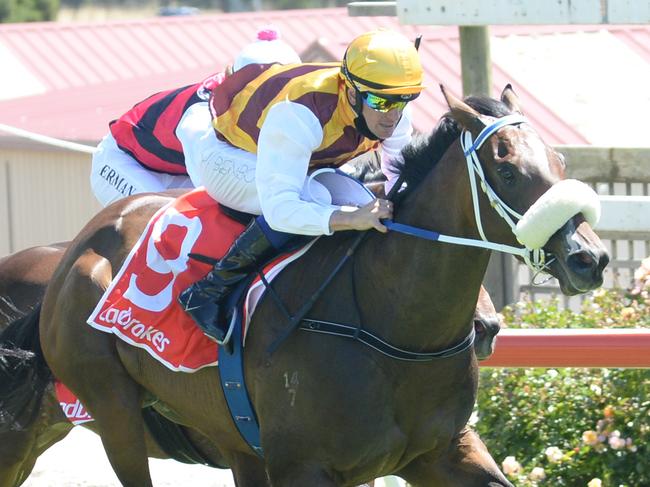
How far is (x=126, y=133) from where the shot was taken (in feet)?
20.3

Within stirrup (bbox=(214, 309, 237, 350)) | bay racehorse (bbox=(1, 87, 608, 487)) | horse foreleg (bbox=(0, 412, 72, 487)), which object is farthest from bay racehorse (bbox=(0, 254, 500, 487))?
stirrup (bbox=(214, 309, 237, 350))

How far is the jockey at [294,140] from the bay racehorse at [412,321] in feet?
0.48

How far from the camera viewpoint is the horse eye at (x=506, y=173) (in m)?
3.91

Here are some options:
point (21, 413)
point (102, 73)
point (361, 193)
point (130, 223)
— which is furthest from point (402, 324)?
point (102, 73)

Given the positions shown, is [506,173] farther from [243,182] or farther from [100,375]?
[100,375]

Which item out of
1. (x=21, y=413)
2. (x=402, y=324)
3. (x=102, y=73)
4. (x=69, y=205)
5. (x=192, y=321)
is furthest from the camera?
(x=102, y=73)

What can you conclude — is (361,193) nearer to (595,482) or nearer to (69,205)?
(595,482)

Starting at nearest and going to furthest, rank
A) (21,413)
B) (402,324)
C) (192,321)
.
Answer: (402,324) < (192,321) < (21,413)

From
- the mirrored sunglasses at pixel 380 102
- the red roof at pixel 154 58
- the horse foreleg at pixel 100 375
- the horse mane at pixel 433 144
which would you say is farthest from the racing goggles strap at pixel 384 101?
the red roof at pixel 154 58

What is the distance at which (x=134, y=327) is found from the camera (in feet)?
15.8

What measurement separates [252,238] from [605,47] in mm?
9931

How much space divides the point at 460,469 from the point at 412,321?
0.62 m

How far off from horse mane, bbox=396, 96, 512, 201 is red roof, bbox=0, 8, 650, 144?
251 inches

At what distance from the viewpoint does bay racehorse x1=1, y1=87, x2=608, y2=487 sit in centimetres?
393
